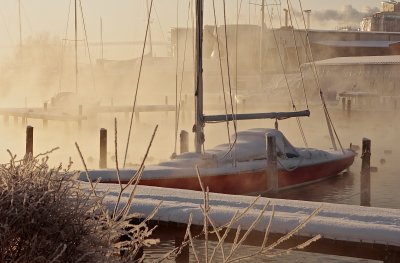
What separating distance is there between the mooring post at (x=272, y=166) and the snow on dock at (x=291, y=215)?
26.3 feet

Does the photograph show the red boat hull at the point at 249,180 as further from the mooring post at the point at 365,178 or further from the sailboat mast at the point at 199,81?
the mooring post at the point at 365,178

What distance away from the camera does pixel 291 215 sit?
8.67 metres

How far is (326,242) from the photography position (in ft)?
25.8

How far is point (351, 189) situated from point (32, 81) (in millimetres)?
91014

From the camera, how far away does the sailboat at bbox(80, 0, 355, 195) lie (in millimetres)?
16469

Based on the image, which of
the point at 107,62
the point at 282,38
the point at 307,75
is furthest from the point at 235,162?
the point at 107,62

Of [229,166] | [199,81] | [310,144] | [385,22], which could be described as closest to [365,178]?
[229,166]

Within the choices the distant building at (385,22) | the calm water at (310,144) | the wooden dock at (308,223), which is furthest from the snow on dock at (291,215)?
the distant building at (385,22)

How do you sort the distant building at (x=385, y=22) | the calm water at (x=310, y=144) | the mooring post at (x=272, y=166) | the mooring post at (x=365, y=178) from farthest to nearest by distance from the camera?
the distant building at (x=385, y=22) < the calm water at (x=310, y=144) < the mooring post at (x=365, y=178) < the mooring post at (x=272, y=166)

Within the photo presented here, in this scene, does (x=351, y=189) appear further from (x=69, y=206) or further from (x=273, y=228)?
(x=69, y=206)

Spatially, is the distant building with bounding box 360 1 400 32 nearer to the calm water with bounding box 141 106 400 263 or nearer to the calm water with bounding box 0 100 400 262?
the calm water with bounding box 0 100 400 262

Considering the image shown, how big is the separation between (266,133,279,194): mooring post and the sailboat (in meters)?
0.07

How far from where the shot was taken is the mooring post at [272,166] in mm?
18484

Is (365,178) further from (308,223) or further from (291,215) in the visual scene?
(308,223)
